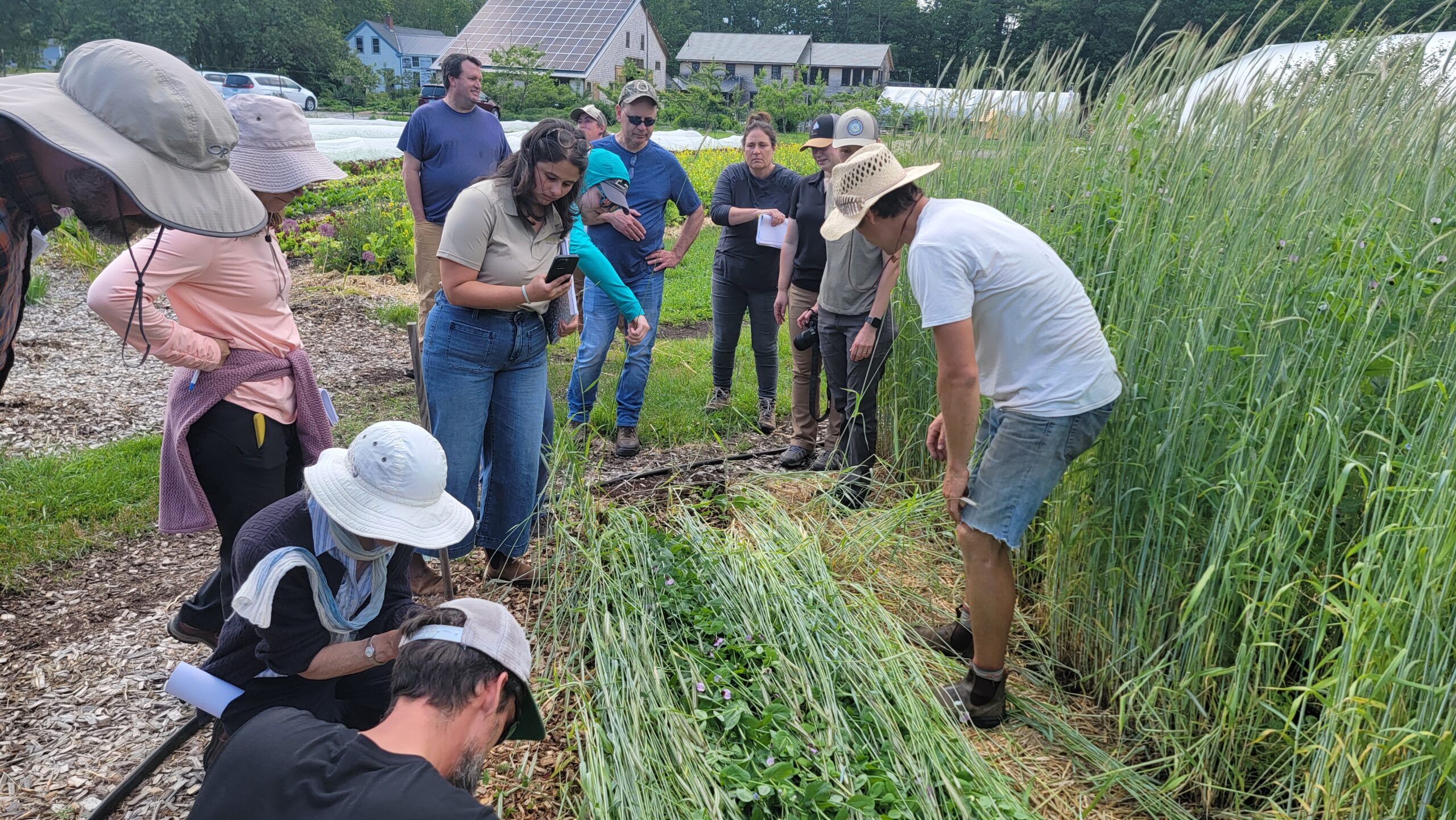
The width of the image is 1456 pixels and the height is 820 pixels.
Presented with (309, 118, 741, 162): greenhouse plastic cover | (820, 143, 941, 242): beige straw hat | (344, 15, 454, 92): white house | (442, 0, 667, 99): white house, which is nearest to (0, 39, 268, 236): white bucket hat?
(820, 143, 941, 242): beige straw hat

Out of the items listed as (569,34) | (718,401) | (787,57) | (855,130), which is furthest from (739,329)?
(787,57)

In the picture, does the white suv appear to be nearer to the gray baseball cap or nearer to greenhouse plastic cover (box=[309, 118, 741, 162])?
greenhouse plastic cover (box=[309, 118, 741, 162])

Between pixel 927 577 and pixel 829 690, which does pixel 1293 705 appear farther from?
pixel 927 577

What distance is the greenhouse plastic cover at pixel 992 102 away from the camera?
4141mm

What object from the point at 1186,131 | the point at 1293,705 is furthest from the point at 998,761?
the point at 1186,131

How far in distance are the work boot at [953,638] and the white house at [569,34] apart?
43042 mm

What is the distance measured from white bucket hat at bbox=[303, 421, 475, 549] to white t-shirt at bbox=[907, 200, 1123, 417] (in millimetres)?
1368

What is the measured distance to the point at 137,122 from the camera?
5.34 ft

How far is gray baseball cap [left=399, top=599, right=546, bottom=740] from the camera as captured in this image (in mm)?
1696

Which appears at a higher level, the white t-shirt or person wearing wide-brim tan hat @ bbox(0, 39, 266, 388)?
person wearing wide-brim tan hat @ bbox(0, 39, 266, 388)

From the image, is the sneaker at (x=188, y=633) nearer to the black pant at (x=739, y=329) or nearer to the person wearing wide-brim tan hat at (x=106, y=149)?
the person wearing wide-brim tan hat at (x=106, y=149)

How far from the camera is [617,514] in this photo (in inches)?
128

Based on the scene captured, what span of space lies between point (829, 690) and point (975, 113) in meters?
3.29

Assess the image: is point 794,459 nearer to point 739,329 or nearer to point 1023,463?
point 739,329
